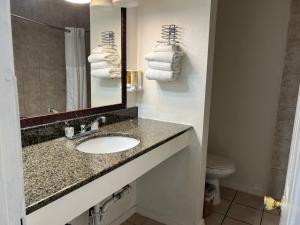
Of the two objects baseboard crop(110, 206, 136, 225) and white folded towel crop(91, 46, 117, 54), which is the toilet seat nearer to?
baseboard crop(110, 206, 136, 225)

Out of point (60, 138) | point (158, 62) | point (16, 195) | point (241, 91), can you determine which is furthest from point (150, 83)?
point (16, 195)

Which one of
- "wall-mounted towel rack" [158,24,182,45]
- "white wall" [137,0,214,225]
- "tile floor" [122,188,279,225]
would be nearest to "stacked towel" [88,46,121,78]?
"white wall" [137,0,214,225]

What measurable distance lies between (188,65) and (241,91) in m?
0.97

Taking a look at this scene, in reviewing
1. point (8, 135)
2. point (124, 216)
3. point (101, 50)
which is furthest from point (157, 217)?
point (8, 135)

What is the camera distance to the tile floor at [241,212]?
2.18 m

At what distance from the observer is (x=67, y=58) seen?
5.49 ft

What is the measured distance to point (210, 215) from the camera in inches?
89.3

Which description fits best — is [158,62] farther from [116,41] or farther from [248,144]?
[248,144]

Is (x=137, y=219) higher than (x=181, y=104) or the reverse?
the reverse

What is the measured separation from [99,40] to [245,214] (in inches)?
78.9

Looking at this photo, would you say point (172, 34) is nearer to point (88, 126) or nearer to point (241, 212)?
point (88, 126)

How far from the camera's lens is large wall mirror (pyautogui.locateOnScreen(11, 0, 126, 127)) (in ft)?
4.75

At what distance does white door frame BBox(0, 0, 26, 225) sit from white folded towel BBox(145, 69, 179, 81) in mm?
1485

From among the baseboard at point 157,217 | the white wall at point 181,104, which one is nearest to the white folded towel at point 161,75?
the white wall at point 181,104
